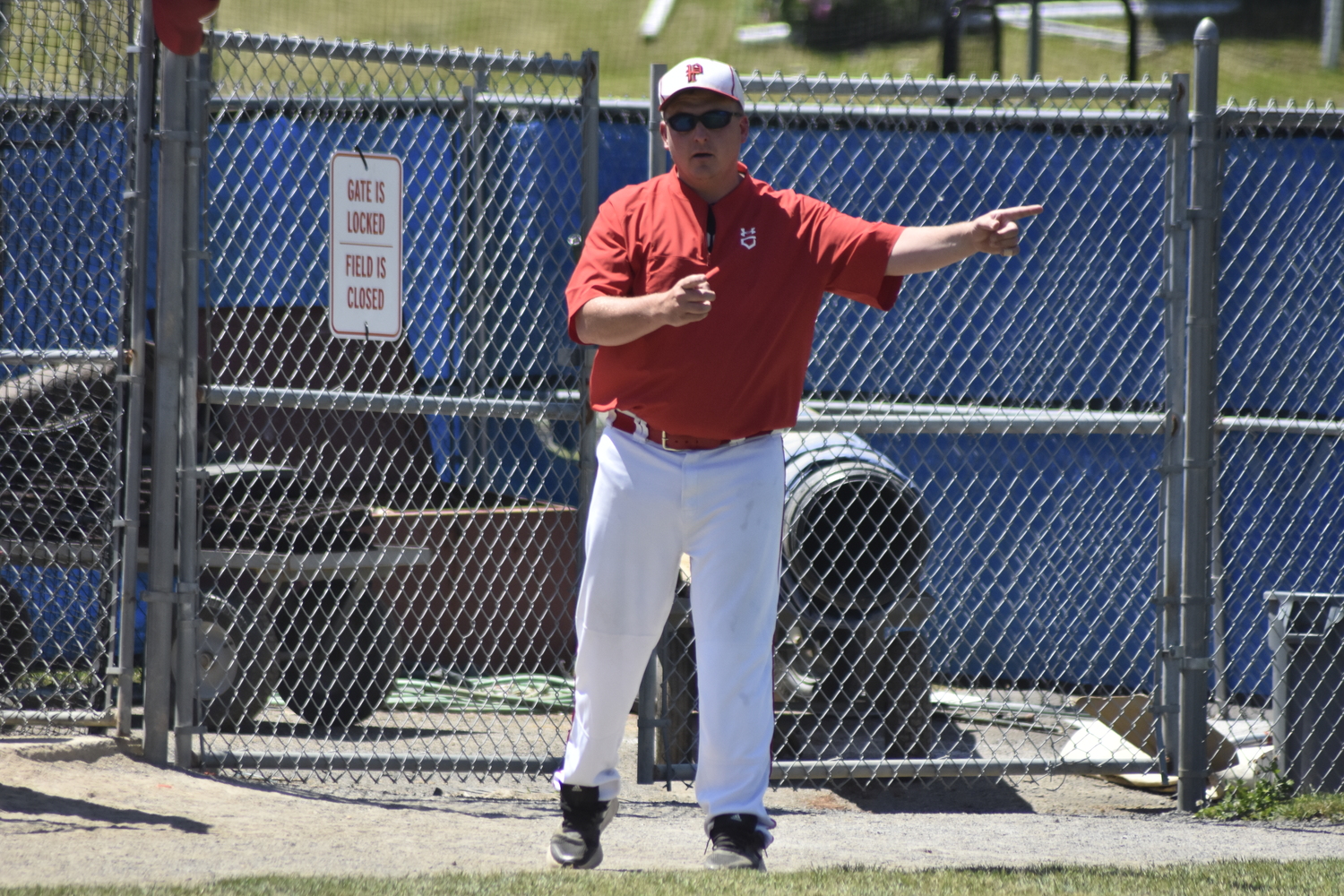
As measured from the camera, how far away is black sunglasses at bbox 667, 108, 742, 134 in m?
3.67

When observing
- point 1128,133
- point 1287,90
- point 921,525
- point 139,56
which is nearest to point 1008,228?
point 921,525

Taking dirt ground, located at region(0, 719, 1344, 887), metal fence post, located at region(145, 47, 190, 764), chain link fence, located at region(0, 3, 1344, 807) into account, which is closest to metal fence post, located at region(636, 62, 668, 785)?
chain link fence, located at region(0, 3, 1344, 807)

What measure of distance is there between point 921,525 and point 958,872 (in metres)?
2.09

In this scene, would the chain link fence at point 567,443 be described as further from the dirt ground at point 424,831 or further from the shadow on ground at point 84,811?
the shadow on ground at point 84,811

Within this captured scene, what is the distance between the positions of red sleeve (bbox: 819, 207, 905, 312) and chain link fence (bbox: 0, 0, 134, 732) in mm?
2658

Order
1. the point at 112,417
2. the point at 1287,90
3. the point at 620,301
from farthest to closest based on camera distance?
the point at 1287,90, the point at 112,417, the point at 620,301

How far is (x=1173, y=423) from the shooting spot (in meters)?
4.99

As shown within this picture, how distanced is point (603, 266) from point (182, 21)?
1412 millimetres

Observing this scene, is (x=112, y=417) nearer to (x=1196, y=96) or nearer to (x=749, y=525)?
(x=749, y=525)

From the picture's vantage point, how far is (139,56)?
4.82 meters

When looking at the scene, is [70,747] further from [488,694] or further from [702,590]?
[702,590]

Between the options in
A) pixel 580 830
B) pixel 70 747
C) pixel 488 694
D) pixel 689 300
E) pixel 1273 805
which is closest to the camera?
pixel 689 300

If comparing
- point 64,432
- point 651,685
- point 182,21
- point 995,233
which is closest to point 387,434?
point 64,432

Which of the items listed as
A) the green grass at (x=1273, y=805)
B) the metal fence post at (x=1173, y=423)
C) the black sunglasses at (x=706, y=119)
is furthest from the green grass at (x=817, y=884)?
the black sunglasses at (x=706, y=119)
